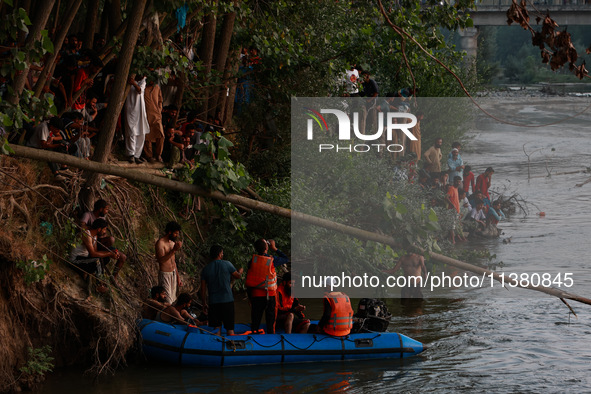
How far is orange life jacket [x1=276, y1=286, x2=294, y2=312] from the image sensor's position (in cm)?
1202

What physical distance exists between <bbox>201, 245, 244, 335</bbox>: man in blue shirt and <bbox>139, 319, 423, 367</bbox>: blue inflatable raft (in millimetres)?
247

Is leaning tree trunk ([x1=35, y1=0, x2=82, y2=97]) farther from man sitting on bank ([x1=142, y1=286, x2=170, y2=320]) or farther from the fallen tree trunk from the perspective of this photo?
man sitting on bank ([x1=142, y1=286, x2=170, y2=320])

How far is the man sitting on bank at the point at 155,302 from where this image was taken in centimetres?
1191

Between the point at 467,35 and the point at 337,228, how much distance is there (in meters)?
38.6

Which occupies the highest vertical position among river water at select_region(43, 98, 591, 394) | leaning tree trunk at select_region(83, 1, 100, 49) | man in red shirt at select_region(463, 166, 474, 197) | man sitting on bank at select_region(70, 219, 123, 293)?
leaning tree trunk at select_region(83, 1, 100, 49)

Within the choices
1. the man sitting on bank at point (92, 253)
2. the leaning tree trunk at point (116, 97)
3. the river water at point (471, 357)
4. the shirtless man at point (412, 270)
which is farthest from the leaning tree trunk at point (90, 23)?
the shirtless man at point (412, 270)

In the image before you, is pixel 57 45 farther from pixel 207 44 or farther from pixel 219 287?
pixel 207 44

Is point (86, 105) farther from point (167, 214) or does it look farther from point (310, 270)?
point (310, 270)

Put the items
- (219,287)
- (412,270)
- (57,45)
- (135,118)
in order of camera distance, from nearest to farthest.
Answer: (57,45), (219,287), (135,118), (412,270)

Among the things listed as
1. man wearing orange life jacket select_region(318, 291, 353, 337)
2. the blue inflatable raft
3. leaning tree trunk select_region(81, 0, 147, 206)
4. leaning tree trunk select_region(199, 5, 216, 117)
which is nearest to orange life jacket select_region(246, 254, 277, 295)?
the blue inflatable raft

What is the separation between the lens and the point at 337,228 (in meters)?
11.4

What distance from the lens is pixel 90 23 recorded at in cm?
1430

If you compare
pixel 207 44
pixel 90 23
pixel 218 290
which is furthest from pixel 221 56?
pixel 218 290

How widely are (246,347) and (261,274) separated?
38.6 inches
